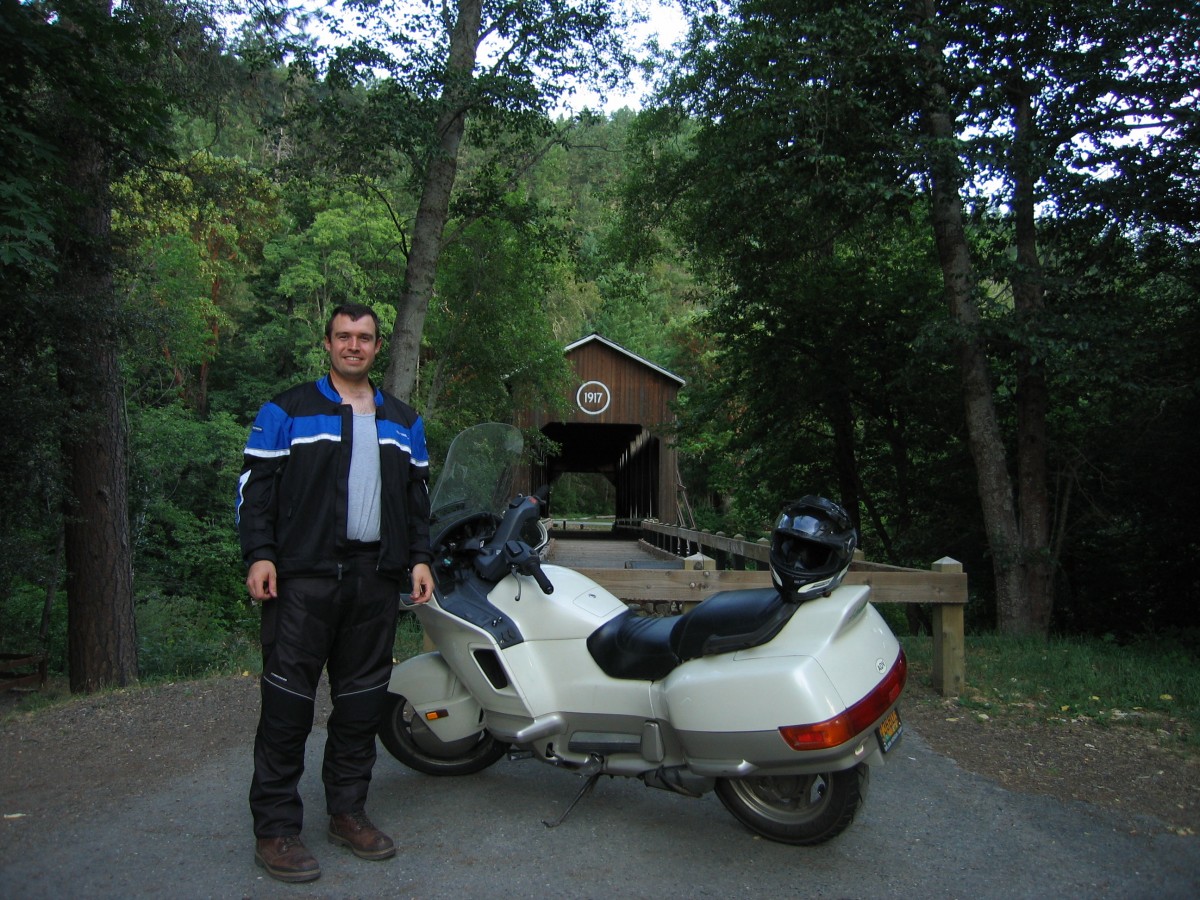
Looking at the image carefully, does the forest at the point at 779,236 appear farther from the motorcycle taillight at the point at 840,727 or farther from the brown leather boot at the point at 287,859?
the motorcycle taillight at the point at 840,727

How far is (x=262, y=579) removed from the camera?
3199 mm

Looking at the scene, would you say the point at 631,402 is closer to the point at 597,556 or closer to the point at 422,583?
the point at 597,556

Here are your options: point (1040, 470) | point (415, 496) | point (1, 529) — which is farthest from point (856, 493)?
point (415, 496)

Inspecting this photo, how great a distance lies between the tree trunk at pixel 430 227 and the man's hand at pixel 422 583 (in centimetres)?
873

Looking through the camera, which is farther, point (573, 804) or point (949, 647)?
point (949, 647)

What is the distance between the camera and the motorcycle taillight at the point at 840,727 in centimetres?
307

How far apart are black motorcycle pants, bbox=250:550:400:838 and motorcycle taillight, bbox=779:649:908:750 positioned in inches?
59.3

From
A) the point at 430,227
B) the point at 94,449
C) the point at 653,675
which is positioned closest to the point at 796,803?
the point at 653,675

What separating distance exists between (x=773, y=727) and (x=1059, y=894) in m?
1.11

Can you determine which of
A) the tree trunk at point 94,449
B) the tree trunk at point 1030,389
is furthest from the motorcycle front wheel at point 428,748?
the tree trunk at point 1030,389

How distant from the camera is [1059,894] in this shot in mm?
3143

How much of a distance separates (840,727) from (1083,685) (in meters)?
4.01

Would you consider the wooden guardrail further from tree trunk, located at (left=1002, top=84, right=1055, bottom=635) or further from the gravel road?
tree trunk, located at (left=1002, top=84, right=1055, bottom=635)

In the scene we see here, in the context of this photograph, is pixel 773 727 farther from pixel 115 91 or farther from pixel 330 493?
pixel 115 91
